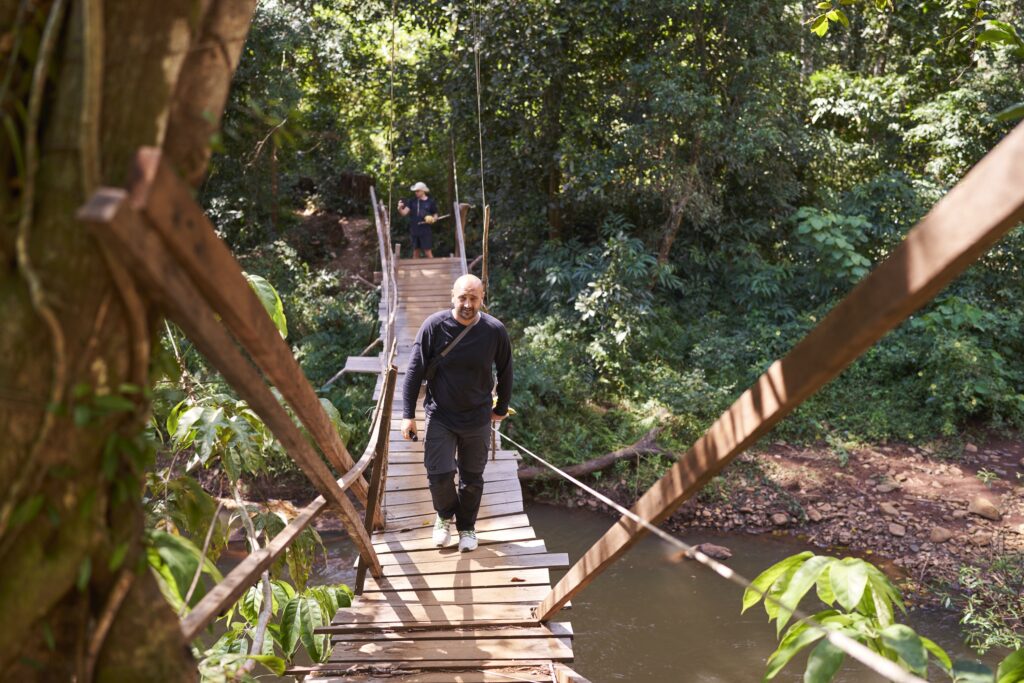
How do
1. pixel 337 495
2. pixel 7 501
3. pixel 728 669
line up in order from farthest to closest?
pixel 728 669 → pixel 337 495 → pixel 7 501

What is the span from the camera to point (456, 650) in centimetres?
266

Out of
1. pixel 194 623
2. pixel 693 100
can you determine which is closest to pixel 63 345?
pixel 194 623

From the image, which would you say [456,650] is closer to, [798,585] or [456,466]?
[456,466]

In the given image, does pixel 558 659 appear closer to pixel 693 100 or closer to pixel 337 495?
pixel 337 495

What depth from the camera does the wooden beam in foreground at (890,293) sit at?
0.95 metres

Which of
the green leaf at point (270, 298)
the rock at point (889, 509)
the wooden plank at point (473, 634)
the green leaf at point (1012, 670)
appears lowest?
the rock at point (889, 509)

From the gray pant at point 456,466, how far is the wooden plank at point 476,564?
0.19m

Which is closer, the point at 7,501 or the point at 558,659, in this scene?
the point at 7,501

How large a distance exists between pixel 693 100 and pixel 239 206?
24.8 feet

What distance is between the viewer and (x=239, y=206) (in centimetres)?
1293

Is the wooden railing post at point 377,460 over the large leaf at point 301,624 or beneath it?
over

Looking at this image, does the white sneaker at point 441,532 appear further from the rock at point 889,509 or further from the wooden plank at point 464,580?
the rock at point 889,509

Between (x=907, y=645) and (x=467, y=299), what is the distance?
2.35m

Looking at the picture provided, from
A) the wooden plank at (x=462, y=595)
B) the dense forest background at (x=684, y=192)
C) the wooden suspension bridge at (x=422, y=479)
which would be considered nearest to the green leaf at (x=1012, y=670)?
the wooden suspension bridge at (x=422, y=479)
